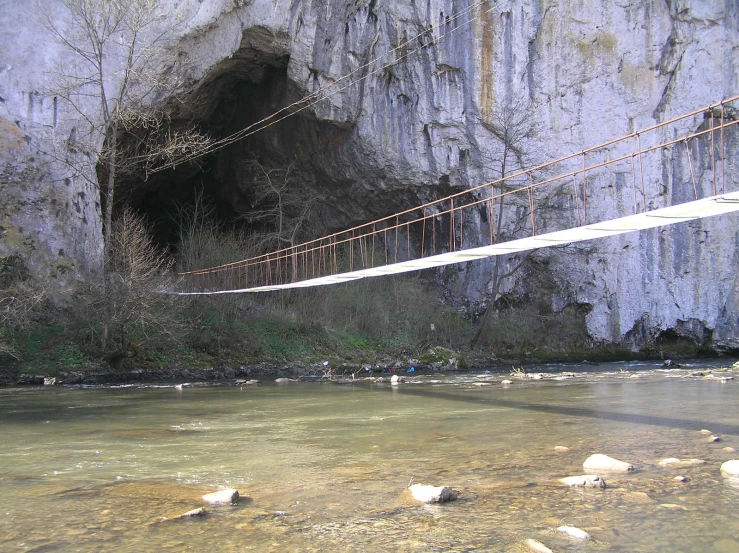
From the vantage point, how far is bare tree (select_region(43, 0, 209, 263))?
546 inches

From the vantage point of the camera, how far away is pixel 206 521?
3275mm

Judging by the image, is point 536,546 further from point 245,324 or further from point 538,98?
point 538,98

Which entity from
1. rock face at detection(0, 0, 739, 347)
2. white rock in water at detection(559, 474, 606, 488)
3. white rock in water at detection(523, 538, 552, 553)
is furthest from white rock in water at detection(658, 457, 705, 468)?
rock face at detection(0, 0, 739, 347)

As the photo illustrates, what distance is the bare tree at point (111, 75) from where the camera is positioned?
45.5 ft

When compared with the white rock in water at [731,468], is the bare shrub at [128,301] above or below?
above

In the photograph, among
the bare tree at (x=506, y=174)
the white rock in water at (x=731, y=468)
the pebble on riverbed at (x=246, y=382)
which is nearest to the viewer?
the white rock in water at (x=731, y=468)

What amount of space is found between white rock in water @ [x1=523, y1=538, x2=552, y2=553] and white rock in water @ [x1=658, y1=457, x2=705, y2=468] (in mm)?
1932

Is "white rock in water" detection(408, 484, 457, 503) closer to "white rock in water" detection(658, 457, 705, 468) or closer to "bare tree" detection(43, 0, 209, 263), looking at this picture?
"white rock in water" detection(658, 457, 705, 468)

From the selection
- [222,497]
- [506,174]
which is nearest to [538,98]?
[506,174]

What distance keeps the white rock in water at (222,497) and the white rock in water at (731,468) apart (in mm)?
2939

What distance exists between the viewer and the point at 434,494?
A: 11.7ft

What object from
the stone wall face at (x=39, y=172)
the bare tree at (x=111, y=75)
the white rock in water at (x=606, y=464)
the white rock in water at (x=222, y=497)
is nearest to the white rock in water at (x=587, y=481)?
the white rock in water at (x=606, y=464)

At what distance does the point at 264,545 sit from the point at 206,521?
48 cm

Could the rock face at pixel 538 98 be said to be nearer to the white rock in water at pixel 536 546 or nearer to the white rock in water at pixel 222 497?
the white rock in water at pixel 222 497
